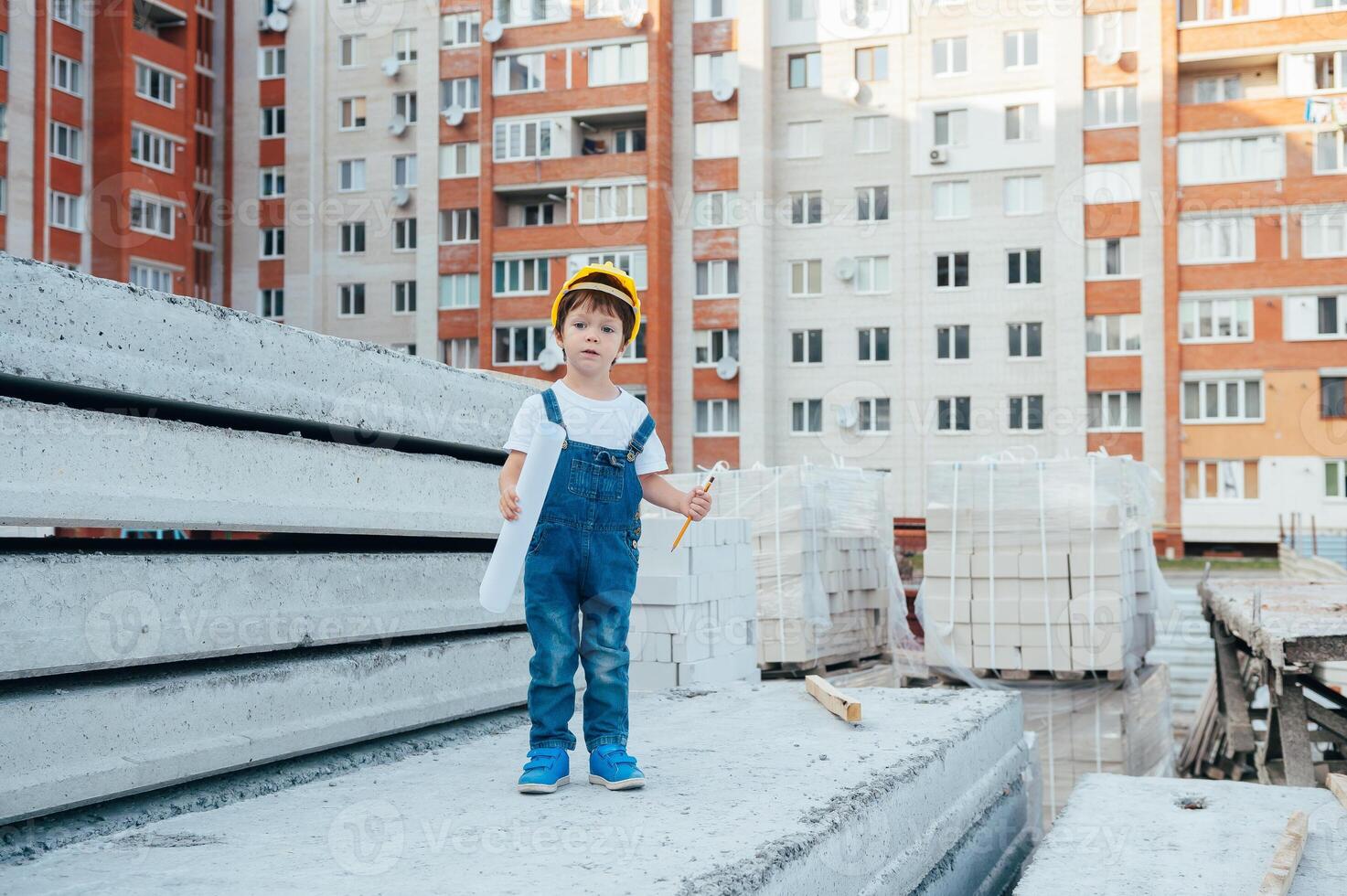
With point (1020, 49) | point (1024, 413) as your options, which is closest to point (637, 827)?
point (1024, 413)

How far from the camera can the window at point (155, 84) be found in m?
36.8

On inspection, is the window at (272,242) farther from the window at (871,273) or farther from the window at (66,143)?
the window at (871,273)

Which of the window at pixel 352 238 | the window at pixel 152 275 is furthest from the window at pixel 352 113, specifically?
the window at pixel 152 275

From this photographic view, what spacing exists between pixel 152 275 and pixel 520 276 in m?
11.4

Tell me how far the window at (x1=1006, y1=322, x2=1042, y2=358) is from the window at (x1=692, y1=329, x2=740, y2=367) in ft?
25.2

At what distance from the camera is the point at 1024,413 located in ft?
111

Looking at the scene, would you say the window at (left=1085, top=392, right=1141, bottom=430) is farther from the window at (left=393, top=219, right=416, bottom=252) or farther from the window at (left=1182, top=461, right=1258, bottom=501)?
the window at (left=393, top=219, right=416, bottom=252)

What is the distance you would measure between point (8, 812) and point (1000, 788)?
3728 mm

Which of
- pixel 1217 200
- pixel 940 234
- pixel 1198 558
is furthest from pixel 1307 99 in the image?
pixel 1198 558

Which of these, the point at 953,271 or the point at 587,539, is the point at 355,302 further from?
the point at 587,539

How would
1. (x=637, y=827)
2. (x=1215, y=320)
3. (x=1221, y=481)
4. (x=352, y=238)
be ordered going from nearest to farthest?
1. (x=637, y=827)
2. (x=1221, y=481)
3. (x=1215, y=320)
4. (x=352, y=238)

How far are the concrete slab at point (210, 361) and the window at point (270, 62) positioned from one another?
40.6 meters

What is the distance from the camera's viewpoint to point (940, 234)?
34969 millimetres

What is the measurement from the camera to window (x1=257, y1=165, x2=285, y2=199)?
135 feet
